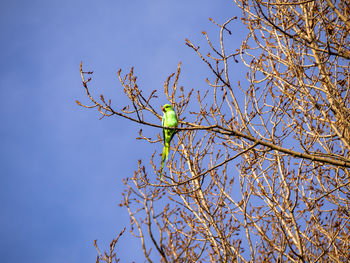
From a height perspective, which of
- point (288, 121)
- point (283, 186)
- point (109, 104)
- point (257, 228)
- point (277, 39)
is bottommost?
point (257, 228)

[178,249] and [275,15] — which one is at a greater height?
[275,15]

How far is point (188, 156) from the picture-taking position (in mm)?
5145

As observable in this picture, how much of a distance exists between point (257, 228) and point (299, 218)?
1.94ft

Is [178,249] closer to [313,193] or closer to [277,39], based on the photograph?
[313,193]

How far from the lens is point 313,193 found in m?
4.90

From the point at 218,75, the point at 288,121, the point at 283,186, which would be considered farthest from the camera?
the point at 288,121

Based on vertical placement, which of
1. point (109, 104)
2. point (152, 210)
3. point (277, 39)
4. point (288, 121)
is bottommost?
point (152, 210)

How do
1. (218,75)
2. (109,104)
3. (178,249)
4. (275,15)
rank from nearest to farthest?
(109,104) → (218,75) → (275,15) → (178,249)

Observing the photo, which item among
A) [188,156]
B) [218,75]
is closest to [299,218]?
[188,156]

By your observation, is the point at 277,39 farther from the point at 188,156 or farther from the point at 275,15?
the point at 188,156

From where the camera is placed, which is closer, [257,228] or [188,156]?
[257,228]

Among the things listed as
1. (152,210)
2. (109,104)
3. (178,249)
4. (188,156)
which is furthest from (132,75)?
(178,249)

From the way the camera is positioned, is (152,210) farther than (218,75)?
No

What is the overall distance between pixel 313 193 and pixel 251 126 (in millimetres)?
1671
